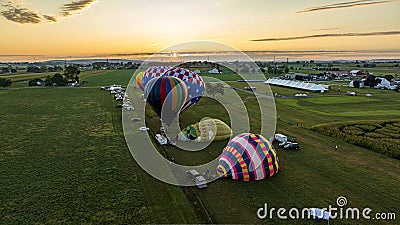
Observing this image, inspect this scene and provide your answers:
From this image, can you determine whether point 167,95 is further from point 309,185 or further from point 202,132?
point 309,185

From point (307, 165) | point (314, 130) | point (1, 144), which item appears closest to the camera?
point (307, 165)

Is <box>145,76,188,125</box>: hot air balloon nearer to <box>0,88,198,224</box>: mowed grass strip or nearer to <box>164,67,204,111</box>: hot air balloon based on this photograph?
<box>164,67,204,111</box>: hot air balloon

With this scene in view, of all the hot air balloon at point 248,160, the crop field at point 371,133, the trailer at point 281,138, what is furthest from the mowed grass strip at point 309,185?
the trailer at point 281,138

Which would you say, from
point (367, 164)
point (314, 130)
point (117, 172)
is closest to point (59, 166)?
point (117, 172)

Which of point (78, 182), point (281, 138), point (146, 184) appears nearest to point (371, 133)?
point (281, 138)

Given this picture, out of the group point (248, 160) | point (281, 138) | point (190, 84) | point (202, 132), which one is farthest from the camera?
point (190, 84)

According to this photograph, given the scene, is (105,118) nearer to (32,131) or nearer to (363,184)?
(32,131)
